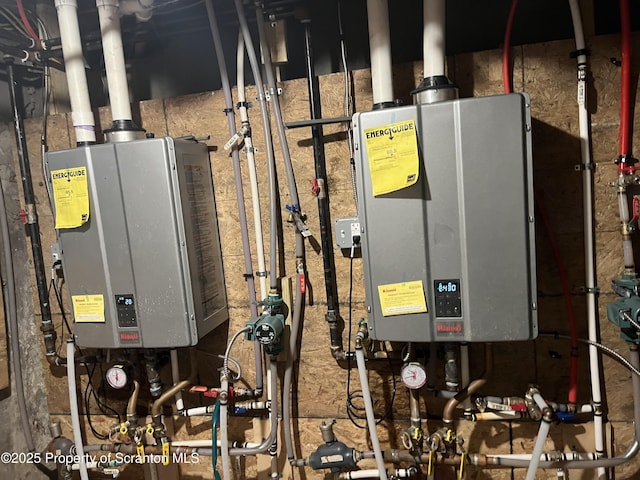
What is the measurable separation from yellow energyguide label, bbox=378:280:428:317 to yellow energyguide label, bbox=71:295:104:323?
3.14 feet

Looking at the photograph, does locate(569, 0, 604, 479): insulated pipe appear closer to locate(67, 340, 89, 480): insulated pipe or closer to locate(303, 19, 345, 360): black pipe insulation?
locate(303, 19, 345, 360): black pipe insulation

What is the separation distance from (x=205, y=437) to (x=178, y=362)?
35cm

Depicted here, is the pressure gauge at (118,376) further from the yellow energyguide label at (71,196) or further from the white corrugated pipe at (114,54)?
the white corrugated pipe at (114,54)

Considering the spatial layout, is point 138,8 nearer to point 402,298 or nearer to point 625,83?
point 402,298

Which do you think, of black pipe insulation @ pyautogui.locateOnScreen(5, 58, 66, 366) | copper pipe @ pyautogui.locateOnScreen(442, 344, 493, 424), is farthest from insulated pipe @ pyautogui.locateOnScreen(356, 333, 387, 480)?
black pipe insulation @ pyautogui.locateOnScreen(5, 58, 66, 366)

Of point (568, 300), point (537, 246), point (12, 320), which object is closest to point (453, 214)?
point (537, 246)

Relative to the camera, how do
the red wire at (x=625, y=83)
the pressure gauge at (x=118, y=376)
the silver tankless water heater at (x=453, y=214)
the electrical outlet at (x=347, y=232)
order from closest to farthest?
the silver tankless water heater at (x=453, y=214)
the red wire at (x=625, y=83)
the electrical outlet at (x=347, y=232)
the pressure gauge at (x=118, y=376)

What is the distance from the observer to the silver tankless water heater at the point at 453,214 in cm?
112

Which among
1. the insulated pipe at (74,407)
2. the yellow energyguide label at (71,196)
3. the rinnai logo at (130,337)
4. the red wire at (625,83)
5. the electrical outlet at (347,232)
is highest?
the red wire at (625,83)

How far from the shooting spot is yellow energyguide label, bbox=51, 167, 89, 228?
52.9 inches

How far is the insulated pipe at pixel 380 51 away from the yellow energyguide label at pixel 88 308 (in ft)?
3.74

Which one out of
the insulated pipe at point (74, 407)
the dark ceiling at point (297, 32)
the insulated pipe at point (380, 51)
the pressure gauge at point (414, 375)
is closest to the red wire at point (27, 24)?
the dark ceiling at point (297, 32)

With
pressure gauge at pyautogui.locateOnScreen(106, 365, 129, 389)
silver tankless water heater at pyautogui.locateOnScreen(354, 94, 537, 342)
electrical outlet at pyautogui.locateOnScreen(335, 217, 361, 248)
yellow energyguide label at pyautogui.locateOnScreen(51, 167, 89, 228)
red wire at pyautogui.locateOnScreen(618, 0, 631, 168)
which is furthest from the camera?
pressure gauge at pyautogui.locateOnScreen(106, 365, 129, 389)

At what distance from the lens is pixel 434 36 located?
3.97ft
